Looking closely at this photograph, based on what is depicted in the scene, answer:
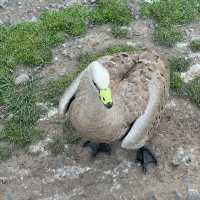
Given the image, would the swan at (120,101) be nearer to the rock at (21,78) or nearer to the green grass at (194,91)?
the green grass at (194,91)

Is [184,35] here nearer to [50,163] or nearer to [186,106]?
[186,106]

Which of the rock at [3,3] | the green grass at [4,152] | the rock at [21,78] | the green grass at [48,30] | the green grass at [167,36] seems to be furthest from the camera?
the rock at [3,3]

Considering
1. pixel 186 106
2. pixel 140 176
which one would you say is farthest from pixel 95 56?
pixel 140 176

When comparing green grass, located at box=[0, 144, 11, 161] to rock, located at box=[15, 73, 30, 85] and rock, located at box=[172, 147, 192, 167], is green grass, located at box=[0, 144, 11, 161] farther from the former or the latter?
rock, located at box=[172, 147, 192, 167]

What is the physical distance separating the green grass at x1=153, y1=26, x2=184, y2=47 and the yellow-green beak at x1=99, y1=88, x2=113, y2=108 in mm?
3004

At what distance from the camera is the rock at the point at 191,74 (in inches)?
339

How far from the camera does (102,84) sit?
6387 mm

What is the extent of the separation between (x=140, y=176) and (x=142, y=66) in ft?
4.39

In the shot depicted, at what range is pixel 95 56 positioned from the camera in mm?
8875

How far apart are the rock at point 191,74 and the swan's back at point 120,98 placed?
115cm

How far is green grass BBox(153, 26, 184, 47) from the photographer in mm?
9148

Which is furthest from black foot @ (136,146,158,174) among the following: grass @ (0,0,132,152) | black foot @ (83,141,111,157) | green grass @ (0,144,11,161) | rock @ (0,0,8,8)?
rock @ (0,0,8,8)

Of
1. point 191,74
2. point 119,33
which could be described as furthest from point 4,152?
point 191,74

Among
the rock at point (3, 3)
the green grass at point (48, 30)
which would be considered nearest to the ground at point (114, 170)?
the green grass at point (48, 30)
